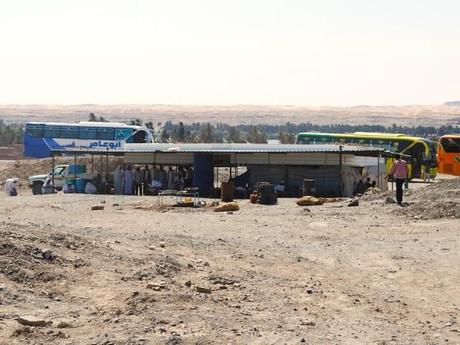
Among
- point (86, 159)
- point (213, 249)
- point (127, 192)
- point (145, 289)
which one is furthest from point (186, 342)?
point (86, 159)

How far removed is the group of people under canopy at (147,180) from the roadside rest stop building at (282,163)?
29.7 inches

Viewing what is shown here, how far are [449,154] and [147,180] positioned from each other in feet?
62.0

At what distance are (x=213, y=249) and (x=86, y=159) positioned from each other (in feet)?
126

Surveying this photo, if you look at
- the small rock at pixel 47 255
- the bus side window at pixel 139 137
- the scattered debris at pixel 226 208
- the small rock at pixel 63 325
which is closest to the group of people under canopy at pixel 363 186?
the scattered debris at pixel 226 208

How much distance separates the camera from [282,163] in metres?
36.2

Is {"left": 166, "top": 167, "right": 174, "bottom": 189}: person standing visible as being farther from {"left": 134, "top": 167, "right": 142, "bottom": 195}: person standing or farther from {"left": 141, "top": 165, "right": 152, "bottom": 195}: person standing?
{"left": 134, "top": 167, "right": 142, "bottom": 195}: person standing

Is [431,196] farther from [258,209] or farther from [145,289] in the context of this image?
[145,289]

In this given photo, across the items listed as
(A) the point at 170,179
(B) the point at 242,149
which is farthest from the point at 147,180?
(B) the point at 242,149

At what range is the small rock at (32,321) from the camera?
9664mm

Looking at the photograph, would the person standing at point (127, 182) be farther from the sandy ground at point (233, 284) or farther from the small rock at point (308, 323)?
the small rock at point (308, 323)

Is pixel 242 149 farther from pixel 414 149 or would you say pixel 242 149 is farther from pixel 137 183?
pixel 414 149

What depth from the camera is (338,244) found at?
18.0 meters

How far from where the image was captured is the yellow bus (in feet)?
156

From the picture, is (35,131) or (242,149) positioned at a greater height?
(242,149)
